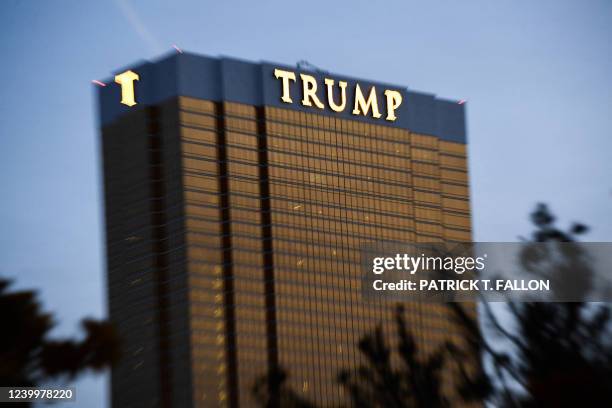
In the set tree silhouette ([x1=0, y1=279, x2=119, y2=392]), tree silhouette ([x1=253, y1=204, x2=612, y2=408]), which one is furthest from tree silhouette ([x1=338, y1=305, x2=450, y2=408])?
tree silhouette ([x1=0, y1=279, x2=119, y2=392])

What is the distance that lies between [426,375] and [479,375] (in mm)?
3724

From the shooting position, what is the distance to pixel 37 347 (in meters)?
37.0

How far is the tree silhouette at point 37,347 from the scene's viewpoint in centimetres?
3597

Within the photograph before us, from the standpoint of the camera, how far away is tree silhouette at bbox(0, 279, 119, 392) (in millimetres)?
35969

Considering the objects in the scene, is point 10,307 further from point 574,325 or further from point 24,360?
point 574,325

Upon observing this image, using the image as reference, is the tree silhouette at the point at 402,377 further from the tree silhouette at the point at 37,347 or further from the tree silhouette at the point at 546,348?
the tree silhouette at the point at 37,347

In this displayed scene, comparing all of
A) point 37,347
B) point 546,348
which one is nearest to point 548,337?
point 546,348

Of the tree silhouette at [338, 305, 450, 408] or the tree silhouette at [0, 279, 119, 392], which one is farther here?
the tree silhouette at [338, 305, 450, 408]

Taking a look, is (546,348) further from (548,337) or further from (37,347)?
(37,347)

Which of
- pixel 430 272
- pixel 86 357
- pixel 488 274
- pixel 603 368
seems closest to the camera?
pixel 86 357

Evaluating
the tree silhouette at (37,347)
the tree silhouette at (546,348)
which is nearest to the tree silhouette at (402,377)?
the tree silhouette at (546,348)

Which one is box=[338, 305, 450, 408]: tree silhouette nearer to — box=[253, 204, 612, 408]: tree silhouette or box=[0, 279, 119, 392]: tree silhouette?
box=[253, 204, 612, 408]: tree silhouette

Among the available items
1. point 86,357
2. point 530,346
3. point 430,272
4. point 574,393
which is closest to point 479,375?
point 530,346

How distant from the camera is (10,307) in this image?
1471 inches
